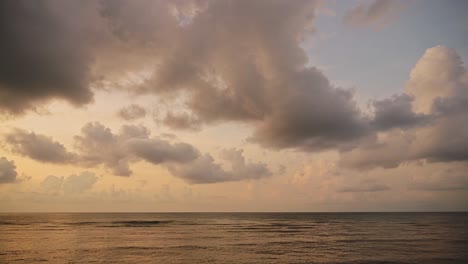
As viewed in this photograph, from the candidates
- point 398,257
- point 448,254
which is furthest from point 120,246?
point 448,254

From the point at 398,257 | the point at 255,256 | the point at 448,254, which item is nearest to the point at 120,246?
the point at 255,256

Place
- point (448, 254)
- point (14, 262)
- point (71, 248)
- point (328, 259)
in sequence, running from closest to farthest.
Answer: point (14, 262) < point (328, 259) < point (448, 254) < point (71, 248)

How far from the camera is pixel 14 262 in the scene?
4350 cm

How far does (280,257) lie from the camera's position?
48344 millimetres

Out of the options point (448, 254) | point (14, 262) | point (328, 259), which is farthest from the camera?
point (448, 254)

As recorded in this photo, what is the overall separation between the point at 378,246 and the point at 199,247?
3146 cm

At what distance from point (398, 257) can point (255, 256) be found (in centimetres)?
2033

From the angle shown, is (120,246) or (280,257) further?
(120,246)

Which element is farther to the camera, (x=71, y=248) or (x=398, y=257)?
(x=71, y=248)

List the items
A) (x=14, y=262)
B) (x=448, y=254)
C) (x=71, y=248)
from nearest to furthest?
1. (x=14, y=262)
2. (x=448, y=254)
3. (x=71, y=248)

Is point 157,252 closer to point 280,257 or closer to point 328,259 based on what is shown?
point 280,257

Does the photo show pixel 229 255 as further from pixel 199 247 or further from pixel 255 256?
pixel 199 247

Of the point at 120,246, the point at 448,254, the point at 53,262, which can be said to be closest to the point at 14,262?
the point at 53,262

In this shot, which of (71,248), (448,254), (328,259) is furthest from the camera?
(71,248)
